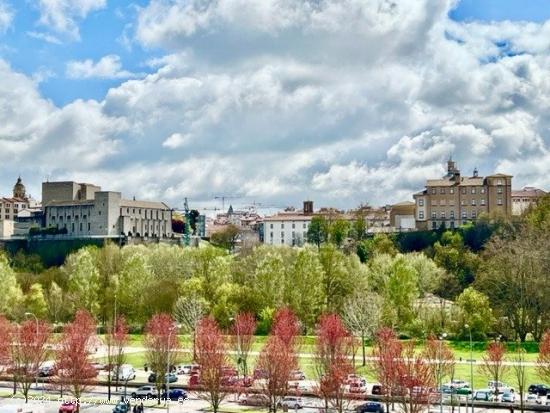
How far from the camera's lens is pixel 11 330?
6881 centimetres

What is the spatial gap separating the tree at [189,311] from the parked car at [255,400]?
27875 millimetres

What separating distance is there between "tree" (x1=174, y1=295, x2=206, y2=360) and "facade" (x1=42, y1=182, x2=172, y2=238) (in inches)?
3451

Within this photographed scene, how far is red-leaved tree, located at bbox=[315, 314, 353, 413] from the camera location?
46.6 m

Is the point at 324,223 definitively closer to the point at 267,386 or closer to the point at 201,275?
the point at 201,275

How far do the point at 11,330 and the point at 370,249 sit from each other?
77850mm

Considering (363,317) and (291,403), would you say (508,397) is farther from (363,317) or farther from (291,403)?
(363,317)

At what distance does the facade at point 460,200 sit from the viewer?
152 metres

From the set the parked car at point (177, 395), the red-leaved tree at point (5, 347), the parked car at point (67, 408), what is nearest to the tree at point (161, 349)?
the parked car at point (177, 395)

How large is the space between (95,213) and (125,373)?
375ft

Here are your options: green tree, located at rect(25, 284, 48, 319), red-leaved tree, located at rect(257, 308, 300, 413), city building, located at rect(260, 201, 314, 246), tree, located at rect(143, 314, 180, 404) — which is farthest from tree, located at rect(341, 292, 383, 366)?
city building, located at rect(260, 201, 314, 246)

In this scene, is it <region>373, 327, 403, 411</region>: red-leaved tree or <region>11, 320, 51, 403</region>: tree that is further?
<region>11, 320, 51, 403</region>: tree

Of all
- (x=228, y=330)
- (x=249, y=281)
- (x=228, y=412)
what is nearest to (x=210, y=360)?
(x=228, y=412)

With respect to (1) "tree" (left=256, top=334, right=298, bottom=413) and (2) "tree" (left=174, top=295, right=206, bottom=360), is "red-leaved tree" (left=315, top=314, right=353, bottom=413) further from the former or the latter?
(2) "tree" (left=174, top=295, right=206, bottom=360)

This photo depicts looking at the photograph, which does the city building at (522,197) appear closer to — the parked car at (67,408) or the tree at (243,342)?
the tree at (243,342)
